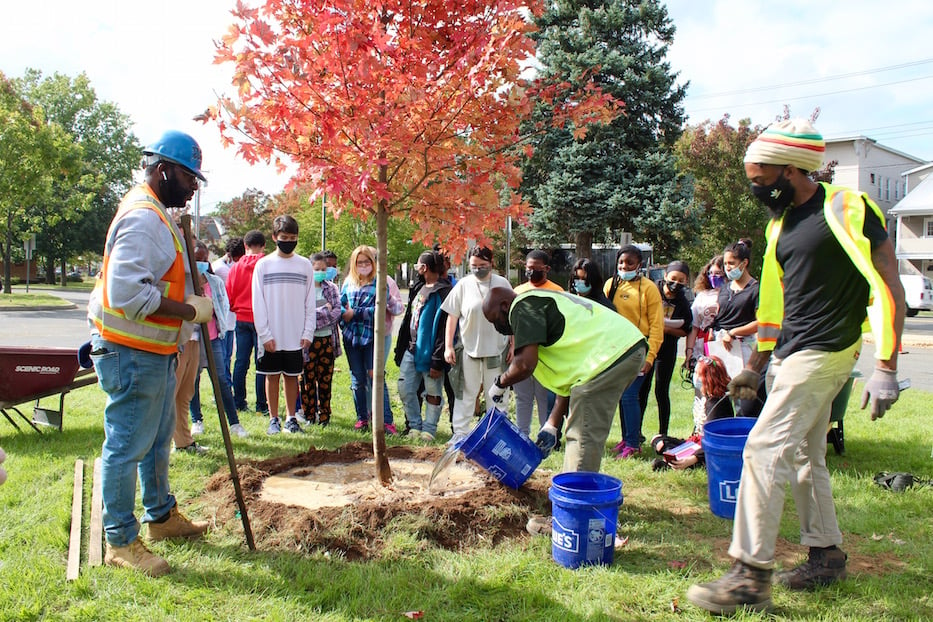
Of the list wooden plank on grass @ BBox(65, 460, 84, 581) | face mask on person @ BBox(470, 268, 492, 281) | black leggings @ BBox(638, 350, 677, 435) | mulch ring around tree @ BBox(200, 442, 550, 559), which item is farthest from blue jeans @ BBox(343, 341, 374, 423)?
black leggings @ BBox(638, 350, 677, 435)

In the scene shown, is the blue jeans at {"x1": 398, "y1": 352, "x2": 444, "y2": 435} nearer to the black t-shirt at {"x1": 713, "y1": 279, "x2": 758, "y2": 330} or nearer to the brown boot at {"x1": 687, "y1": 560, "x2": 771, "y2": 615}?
the black t-shirt at {"x1": 713, "y1": 279, "x2": 758, "y2": 330}

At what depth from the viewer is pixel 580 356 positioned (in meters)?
4.10

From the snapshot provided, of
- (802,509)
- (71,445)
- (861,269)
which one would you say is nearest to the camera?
(861,269)

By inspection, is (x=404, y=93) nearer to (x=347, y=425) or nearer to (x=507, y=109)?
→ (x=507, y=109)

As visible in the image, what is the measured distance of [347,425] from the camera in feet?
24.0

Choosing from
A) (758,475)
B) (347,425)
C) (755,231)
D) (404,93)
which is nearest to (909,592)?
(758,475)

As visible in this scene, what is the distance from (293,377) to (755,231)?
28.8 m

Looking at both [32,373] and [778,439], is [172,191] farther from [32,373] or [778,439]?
[778,439]

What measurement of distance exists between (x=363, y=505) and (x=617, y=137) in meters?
21.9

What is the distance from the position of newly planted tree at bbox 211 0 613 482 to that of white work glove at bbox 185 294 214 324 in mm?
1054

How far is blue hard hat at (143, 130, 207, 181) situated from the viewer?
3.77 metres

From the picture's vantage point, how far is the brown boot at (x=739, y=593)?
3219 mm

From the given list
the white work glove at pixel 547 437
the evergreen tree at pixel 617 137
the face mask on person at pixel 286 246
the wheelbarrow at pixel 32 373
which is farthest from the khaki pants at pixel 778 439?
the evergreen tree at pixel 617 137

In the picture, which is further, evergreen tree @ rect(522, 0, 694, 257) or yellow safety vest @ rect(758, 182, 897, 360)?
evergreen tree @ rect(522, 0, 694, 257)
